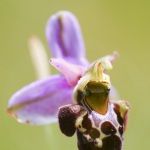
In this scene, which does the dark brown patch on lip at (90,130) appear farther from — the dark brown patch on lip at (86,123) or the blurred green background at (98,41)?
the blurred green background at (98,41)

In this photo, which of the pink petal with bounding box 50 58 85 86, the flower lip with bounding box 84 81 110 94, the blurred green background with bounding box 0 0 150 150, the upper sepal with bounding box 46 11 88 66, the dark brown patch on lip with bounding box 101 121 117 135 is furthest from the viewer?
the blurred green background with bounding box 0 0 150 150

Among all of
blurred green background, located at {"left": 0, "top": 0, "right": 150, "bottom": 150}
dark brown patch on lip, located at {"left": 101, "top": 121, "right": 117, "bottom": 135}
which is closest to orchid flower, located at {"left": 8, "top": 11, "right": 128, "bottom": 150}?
dark brown patch on lip, located at {"left": 101, "top": 121, "right": 117, "bottom": 135}

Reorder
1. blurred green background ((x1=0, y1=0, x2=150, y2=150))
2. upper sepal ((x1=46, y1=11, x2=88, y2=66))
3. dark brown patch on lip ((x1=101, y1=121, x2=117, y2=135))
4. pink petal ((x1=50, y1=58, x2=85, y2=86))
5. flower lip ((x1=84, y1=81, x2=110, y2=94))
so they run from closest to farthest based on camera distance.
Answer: dark brown patch on lip ((x1=101, y1=121, x2=117, y2=135)) < flower lip ((x1=84, y1=81, x2=110, y2=94)) < pink petal ((x1=50, y1=58, x2=85, y2=86)) < upper sepal ((x1=46, y1=11, x2=88, y2=66)) < blurred green background ((x1=0, y1=0, x2=150, y2=150))

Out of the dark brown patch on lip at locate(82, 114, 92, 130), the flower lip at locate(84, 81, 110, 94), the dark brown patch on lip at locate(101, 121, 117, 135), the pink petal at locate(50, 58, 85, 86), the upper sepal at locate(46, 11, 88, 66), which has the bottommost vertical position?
the dark brown patch on lip at locate(101, 121, 117, 135)

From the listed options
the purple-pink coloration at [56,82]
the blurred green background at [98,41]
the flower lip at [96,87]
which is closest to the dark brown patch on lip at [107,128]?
the flower lip at [96,87]

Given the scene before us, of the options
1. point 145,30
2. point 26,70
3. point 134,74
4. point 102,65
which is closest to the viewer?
point 102,65

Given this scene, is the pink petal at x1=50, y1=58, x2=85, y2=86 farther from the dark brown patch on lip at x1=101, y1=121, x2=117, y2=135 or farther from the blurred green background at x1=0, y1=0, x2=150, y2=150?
the blurred green background at x1=0, y1=0, x2=150, y2=150

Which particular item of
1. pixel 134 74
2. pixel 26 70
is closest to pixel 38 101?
pixel 26 70

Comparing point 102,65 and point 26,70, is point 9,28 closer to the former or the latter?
point 26,70
